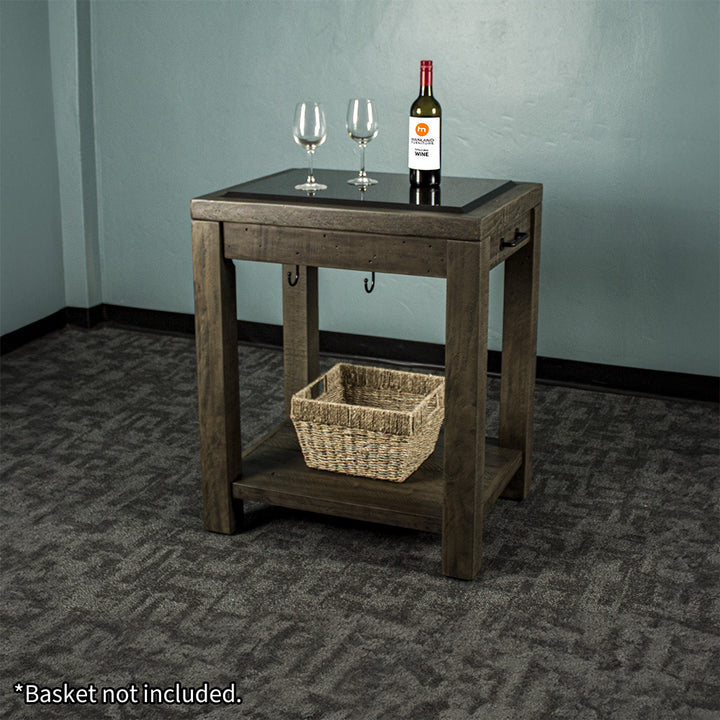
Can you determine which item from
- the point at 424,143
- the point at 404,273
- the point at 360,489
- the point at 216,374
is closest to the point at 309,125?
the point at 424,143

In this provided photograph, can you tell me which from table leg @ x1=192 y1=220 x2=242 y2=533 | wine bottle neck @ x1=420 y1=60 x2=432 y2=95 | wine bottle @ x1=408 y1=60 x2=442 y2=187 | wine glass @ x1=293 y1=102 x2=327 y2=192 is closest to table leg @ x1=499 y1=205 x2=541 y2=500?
wine bottle @ x1=408 y1=60 x2=442 y2=187

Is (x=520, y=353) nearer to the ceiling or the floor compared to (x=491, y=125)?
nearer to the floor

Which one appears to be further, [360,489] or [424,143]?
[360,489]

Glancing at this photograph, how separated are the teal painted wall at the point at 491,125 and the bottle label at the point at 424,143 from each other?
3.83 feet

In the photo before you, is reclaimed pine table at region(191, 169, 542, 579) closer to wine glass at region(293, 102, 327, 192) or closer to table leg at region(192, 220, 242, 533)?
table leg at region(192, 220, 242, 533)

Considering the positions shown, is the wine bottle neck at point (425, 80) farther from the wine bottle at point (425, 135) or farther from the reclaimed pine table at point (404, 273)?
the reclaimed pine table at point (404, 273)

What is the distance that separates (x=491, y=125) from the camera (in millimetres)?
3377

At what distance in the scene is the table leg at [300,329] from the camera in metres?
2.70

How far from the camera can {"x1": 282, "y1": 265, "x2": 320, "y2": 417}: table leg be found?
2703mm

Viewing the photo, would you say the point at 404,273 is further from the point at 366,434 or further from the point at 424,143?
the point at 366,434

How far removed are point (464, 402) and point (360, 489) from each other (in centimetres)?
40

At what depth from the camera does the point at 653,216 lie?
3.26 m

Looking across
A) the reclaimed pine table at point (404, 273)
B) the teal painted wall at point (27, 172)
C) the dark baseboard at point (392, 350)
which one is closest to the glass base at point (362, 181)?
the reclaimed pine table at point (404, 273)

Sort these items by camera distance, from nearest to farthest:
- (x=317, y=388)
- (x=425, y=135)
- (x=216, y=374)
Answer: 1. (x=425, y=135)
2. (x=216, y=374)
3. (x=317, y=388)
